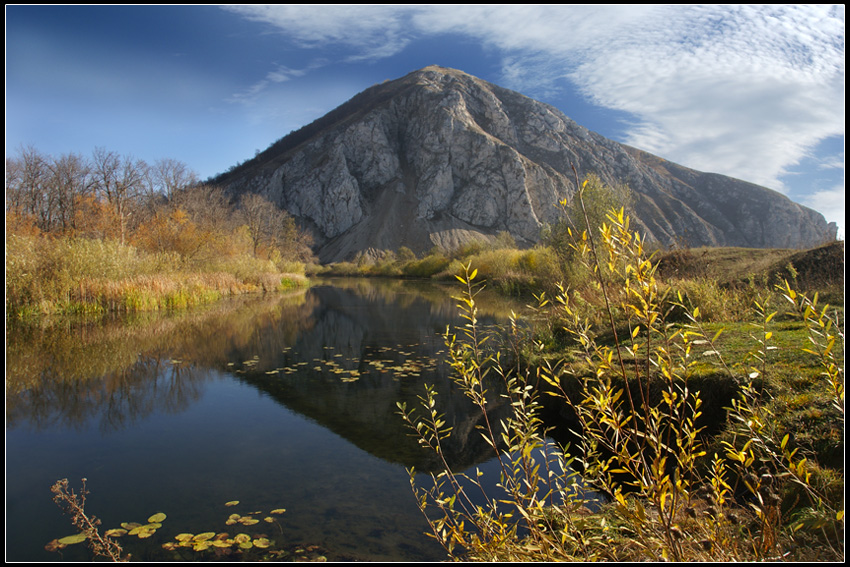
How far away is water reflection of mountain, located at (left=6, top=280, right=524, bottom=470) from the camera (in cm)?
702

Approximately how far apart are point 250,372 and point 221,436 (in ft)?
12.3

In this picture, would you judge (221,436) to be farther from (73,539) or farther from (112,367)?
(112,367)

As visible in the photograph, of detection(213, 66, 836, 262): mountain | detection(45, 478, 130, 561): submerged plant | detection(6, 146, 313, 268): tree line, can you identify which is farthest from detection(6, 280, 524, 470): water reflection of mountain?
detection(213, 66, 836, 262): mountain

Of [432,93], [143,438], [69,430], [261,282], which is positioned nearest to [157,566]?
[143,438]

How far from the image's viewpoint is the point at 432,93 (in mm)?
109000

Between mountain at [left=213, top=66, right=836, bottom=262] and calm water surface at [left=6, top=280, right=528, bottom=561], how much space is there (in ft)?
255

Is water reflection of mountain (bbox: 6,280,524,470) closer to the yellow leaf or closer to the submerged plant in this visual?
the submerged plant

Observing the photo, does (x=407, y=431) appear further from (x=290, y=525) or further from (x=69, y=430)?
(x=69, y=430)

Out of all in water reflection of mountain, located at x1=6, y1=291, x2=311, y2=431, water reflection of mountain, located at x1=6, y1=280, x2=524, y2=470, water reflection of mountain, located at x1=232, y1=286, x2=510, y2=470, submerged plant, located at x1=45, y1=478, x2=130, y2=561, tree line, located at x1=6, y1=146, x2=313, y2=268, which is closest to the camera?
submerged plant, located at x1=45, y1=478, x2=130, y2=561

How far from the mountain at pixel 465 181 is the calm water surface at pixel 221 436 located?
77.8 meters

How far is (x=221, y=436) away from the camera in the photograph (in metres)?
6.64

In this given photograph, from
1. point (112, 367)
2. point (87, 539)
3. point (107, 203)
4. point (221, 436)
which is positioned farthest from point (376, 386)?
point (107, 203)

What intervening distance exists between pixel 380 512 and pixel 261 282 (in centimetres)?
3123

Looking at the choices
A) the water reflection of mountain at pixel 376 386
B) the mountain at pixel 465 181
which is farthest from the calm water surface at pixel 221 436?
the mountain at pixel 465 181
